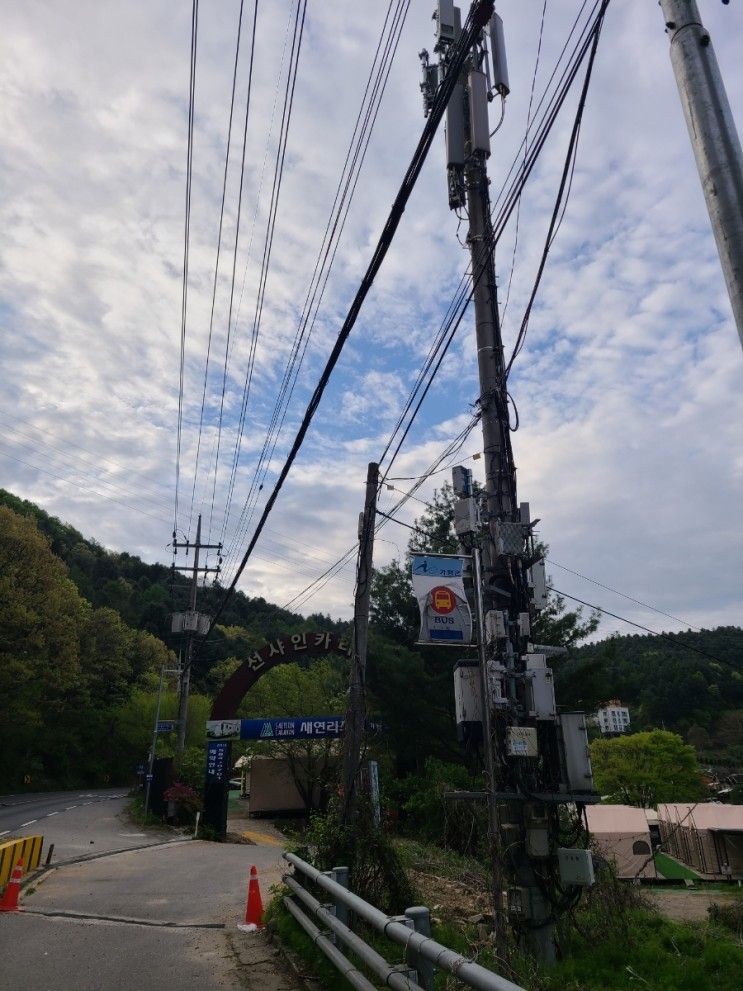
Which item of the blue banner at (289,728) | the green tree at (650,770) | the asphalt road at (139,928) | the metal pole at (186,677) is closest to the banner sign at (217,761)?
the blue banner at (289,728)

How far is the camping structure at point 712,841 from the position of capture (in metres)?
25.1

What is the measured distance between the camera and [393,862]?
8422mm

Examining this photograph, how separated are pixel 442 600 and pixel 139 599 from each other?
99797 mm

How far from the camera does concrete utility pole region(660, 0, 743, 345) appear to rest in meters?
3.62

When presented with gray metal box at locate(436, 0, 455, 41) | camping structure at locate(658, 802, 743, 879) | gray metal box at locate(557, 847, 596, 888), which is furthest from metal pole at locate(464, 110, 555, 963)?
camping structure at locate(658, 802, 743, 879)

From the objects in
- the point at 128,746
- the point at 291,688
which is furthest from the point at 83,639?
the point at 291,688

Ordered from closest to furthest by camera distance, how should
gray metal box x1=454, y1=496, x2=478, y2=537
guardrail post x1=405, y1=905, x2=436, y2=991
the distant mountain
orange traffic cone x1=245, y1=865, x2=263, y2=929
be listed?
guardrail post x1=405, y1=905, x2=436, y2=991 → gray metal box x1=454, y1=496, x2=478, y2=537 → orange traffic cone x1=245, y1=865, x2=263, y2=929 → the distant mountain

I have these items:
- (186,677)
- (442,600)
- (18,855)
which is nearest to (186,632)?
(186,677)

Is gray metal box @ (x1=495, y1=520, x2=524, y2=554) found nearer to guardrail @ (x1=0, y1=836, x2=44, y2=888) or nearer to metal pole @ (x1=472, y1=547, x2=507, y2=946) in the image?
metal pole @ (x1=472, y1=547, x2=507, y2=946)

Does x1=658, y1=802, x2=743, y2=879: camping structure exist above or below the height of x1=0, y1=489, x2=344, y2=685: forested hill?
below

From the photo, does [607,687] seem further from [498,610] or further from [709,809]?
[498,610]

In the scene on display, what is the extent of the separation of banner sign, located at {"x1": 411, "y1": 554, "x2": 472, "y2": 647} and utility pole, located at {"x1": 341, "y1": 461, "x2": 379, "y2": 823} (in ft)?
8.98

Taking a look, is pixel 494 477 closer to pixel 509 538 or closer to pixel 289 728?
pixel 509 538

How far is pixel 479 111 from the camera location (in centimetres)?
990
